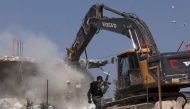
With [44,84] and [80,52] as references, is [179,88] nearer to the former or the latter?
[80,52]

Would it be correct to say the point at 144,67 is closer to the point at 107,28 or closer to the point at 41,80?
the point at 107,28

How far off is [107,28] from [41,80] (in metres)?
9.44

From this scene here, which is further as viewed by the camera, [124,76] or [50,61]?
[50,61]

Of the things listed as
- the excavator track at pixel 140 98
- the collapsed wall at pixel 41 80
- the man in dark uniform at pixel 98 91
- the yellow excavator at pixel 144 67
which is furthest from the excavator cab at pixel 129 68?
the collapsed wall at pixel 41 80

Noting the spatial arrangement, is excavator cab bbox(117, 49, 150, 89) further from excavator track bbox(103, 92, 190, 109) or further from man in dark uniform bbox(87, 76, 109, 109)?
man in dark uniform bbox(87, 76, 109, 109)

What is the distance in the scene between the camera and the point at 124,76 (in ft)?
50.0

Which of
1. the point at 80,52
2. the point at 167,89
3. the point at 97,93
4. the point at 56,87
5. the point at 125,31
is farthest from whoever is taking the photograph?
the point at 56,87

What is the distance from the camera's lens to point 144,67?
14031 mm

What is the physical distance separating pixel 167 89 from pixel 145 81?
1083 mm

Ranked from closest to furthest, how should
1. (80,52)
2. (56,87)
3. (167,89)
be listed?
(167,89) → (80,52) → (56,87)

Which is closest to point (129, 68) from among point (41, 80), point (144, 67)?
point (144, 67)

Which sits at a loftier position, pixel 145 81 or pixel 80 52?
pixel 80 52

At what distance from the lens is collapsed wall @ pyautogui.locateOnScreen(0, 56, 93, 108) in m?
26.9

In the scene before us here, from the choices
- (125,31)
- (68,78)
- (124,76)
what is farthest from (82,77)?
(124,76)
